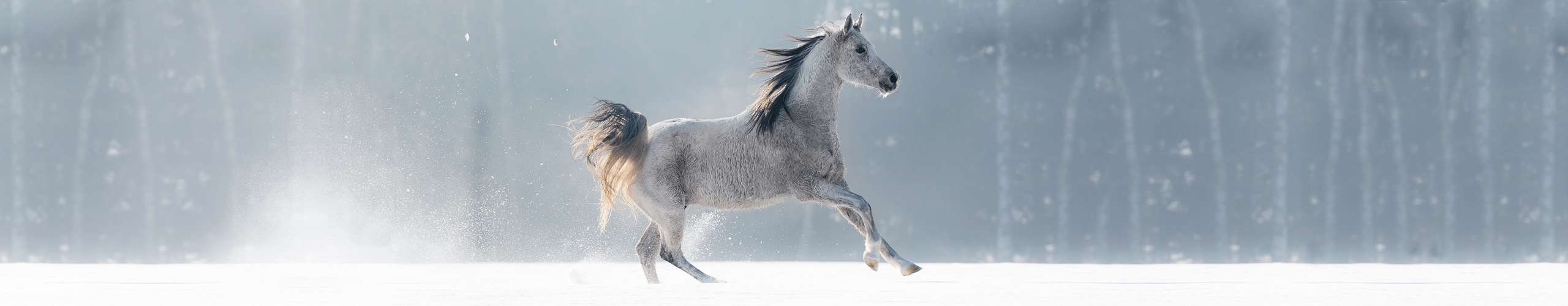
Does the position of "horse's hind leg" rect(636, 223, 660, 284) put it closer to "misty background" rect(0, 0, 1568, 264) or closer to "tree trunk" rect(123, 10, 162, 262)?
"misty background" rect(0, 0, 1568, 264)

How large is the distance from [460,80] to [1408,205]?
18.2 feet

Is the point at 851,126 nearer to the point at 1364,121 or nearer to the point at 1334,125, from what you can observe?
the point at 1334,125

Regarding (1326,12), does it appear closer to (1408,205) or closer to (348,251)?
(1408,205)

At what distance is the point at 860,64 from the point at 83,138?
18.5 ft

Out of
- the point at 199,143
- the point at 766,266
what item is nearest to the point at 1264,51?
the point at 766,266

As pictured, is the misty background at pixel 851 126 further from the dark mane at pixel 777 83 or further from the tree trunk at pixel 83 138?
the dark mane at pixel 777 83

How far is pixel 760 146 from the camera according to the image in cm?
509

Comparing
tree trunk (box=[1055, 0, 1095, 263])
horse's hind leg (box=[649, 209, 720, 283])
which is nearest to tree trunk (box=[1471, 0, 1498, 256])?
tree trunk (box=[1055, 0, 1095, 263])

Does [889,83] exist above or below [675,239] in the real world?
above

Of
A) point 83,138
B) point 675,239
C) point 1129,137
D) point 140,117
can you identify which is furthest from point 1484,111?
point 83,138

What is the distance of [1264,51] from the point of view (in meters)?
7.70

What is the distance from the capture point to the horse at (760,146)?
507 cm

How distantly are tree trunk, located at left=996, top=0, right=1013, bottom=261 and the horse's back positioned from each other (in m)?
2.90

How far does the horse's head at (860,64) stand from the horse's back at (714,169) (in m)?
0.42
